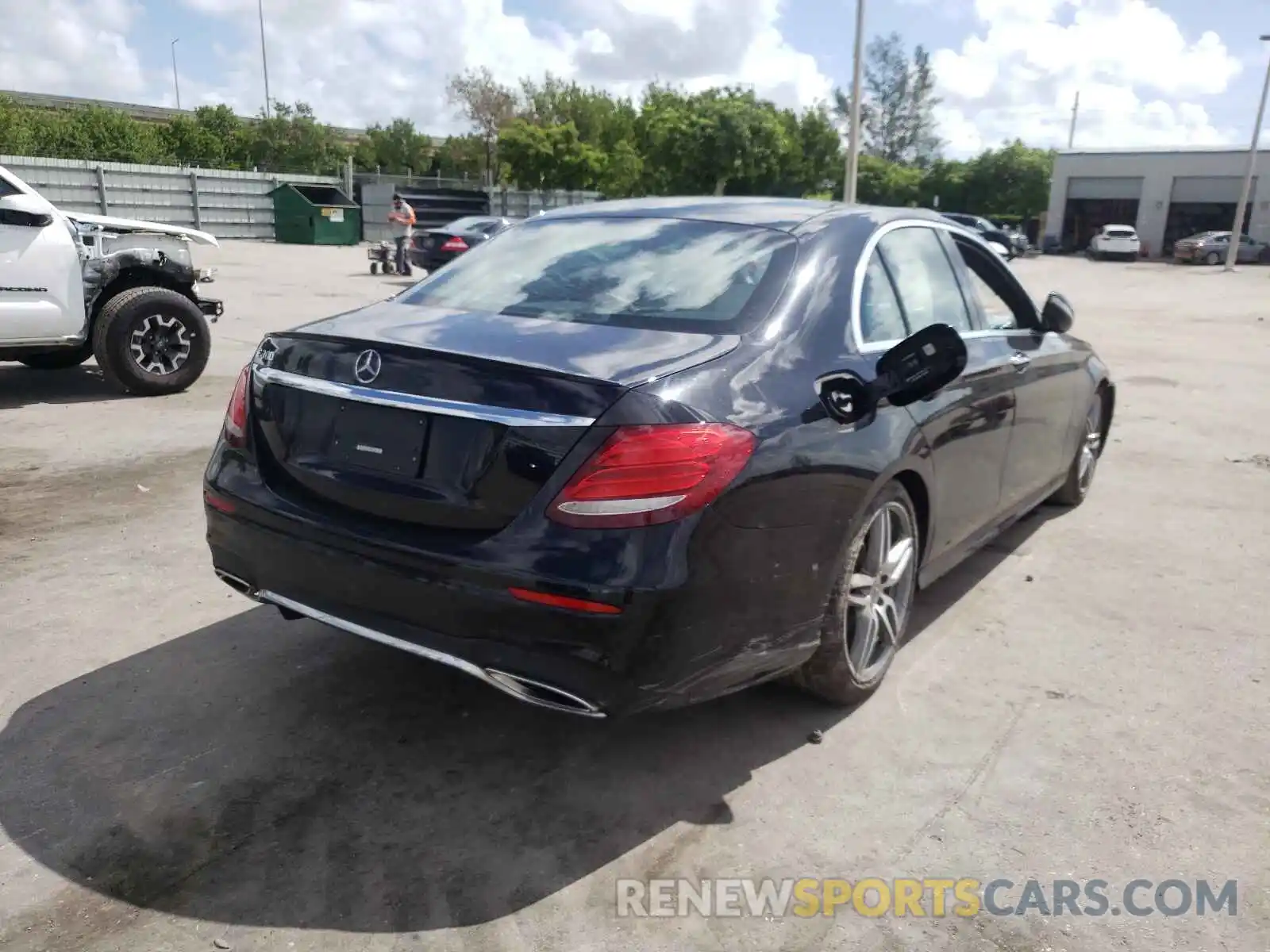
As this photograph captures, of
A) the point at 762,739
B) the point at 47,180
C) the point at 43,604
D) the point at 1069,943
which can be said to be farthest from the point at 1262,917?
the point at 47,180

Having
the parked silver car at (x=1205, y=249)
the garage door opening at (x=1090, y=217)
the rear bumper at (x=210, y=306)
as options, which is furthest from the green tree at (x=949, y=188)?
the rear bumper at (x=210, y=306)

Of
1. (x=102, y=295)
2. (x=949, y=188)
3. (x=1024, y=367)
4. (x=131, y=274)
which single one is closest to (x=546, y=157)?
(x=949, y=188)

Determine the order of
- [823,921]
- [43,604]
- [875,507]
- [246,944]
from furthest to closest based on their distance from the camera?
[43,604], [875,507], [823,921], [246,944]

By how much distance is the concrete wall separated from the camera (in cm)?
2795

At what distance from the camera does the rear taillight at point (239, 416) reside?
3.15 metres

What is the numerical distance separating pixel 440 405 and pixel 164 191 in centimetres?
3128

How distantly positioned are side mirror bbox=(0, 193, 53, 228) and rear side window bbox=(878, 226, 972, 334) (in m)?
6.16

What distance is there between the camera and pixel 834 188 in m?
Answer: 61.2

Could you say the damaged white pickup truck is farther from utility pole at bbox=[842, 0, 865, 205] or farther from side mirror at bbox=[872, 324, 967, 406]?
utility pole at bbox=[842, 0, 865, 205]

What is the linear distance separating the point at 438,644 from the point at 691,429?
85 cm

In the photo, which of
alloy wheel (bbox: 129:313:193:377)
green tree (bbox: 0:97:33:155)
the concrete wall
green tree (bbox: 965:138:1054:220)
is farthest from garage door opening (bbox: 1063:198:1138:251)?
alloy wheel (bbox: 129:313:193:377)

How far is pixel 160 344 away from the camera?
320 inches

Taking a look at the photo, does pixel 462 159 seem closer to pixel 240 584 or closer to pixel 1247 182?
pixel 1247 182

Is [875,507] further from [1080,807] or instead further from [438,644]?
[438,644]
